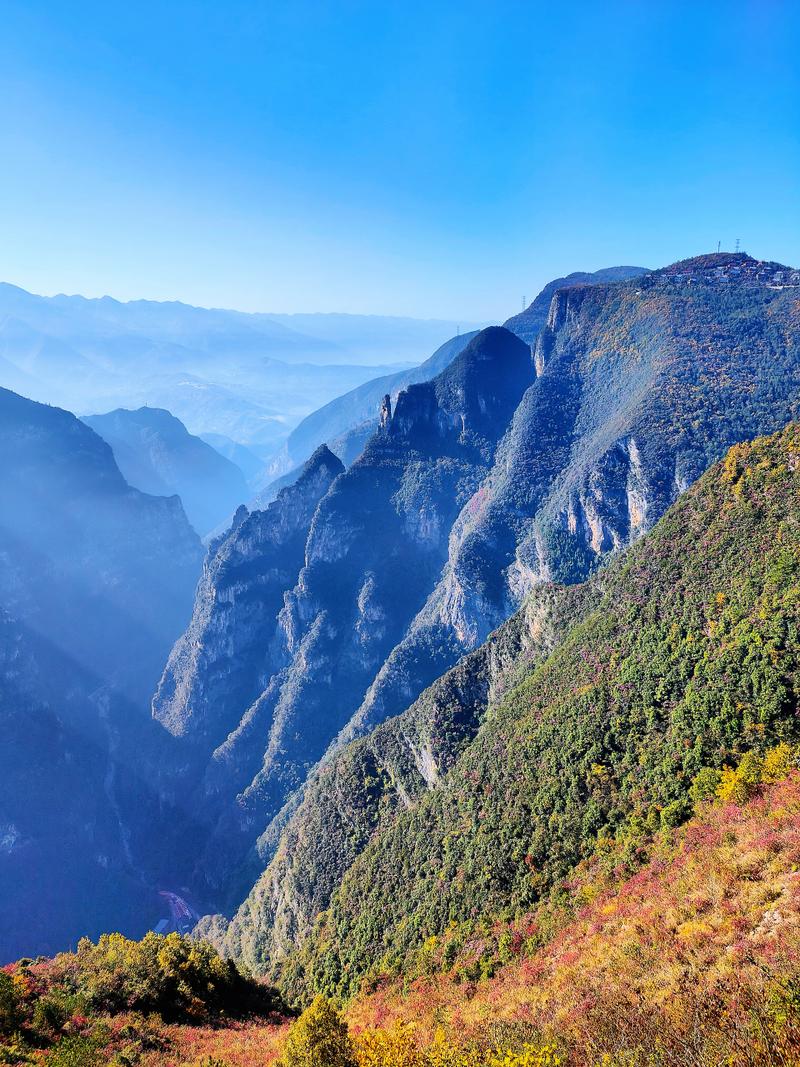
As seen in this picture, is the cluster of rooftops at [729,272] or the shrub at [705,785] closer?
the shrub at [705,785]

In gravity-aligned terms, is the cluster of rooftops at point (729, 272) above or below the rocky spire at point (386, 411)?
above

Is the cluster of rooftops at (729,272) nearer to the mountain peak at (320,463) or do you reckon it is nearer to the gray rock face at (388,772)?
the mountain peak at (320,463)

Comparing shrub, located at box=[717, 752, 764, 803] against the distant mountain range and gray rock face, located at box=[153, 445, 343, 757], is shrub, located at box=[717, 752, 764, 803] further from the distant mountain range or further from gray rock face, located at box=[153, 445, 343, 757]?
gray rock face, located at box=[153, 445, 343, 757]

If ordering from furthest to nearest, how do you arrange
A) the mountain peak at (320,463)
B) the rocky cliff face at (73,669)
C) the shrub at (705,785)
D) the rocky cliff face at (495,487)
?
the mountain peak at (320,463)
the rocky cliff face at (73,669)
the rocky cliff face at (495,487)
the shrub at (705,785)

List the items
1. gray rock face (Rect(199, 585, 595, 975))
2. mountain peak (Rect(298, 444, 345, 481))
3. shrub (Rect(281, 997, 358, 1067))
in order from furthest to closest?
mountain peak (Rect(298, 444, 345, 481)), gray rock face (Rect(199, 585, 595, 975)), shrub (Rect(281, 997, 358, 1067))

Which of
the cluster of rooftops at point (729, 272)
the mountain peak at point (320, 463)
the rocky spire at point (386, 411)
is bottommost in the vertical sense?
the mountain peak at point (320, 463)

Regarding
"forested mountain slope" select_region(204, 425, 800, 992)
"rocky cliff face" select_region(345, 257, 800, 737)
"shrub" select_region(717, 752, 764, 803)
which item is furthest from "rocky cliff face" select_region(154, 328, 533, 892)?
"shrub" select_region(717, 752, 764, 803)

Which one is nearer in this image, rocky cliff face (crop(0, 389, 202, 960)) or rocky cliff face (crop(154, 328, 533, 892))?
rocky cliff face (crop(0, 389, 202, 960))

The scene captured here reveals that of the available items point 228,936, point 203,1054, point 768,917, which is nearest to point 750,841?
point 768,917

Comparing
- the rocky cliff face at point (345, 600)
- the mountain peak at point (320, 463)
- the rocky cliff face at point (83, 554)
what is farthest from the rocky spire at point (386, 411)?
the rocky cliff face at point (83, 554)
